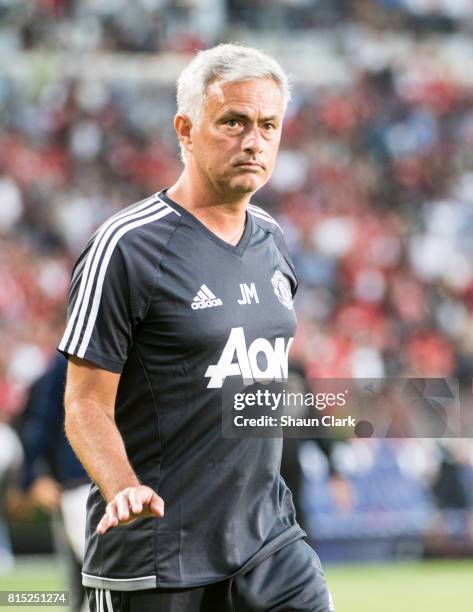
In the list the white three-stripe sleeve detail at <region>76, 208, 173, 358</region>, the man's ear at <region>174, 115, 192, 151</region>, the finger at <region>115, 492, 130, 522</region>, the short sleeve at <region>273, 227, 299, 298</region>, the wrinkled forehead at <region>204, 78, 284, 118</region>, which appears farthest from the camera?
the short sleeve at <region>273, 227, 299, 298</region>

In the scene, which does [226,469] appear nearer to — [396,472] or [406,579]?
[406,579]

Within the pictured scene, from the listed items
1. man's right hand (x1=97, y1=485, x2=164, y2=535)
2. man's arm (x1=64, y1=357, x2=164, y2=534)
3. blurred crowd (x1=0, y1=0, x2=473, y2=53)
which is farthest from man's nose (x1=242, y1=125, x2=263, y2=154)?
blurred crowd (x1=0, y1=0, x2=473, y2=53)

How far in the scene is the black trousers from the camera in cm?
371

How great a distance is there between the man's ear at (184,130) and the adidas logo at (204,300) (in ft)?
1.61

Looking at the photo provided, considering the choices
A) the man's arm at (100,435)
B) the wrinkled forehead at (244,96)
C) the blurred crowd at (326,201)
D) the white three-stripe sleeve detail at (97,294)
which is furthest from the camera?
the blurred crowd at (326,201)

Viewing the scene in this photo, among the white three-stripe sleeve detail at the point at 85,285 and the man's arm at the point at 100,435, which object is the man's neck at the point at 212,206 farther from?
the man's arm at the point at 100,435

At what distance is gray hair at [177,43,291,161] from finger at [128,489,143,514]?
129cm

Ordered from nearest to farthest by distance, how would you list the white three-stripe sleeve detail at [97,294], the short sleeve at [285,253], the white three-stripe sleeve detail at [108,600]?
the white three-stripe sleeve detail at [97,294] < the white three-stripe sleeve detail at [108,600] < the short sleeve at [285,253]

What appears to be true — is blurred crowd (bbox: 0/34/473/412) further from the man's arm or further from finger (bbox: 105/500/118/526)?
finger (bbox: 105/500/118/526)

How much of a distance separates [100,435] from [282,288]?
2.90ft

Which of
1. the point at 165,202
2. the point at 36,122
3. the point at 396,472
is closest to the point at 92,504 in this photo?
the point at 165,202

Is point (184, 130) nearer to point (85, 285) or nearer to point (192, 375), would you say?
point (85, 285)

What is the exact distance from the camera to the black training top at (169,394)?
368 cm

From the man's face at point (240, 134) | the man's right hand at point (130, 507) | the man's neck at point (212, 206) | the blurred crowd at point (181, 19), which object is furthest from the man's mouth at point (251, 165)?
the blurred crowd at point (181, 19)
